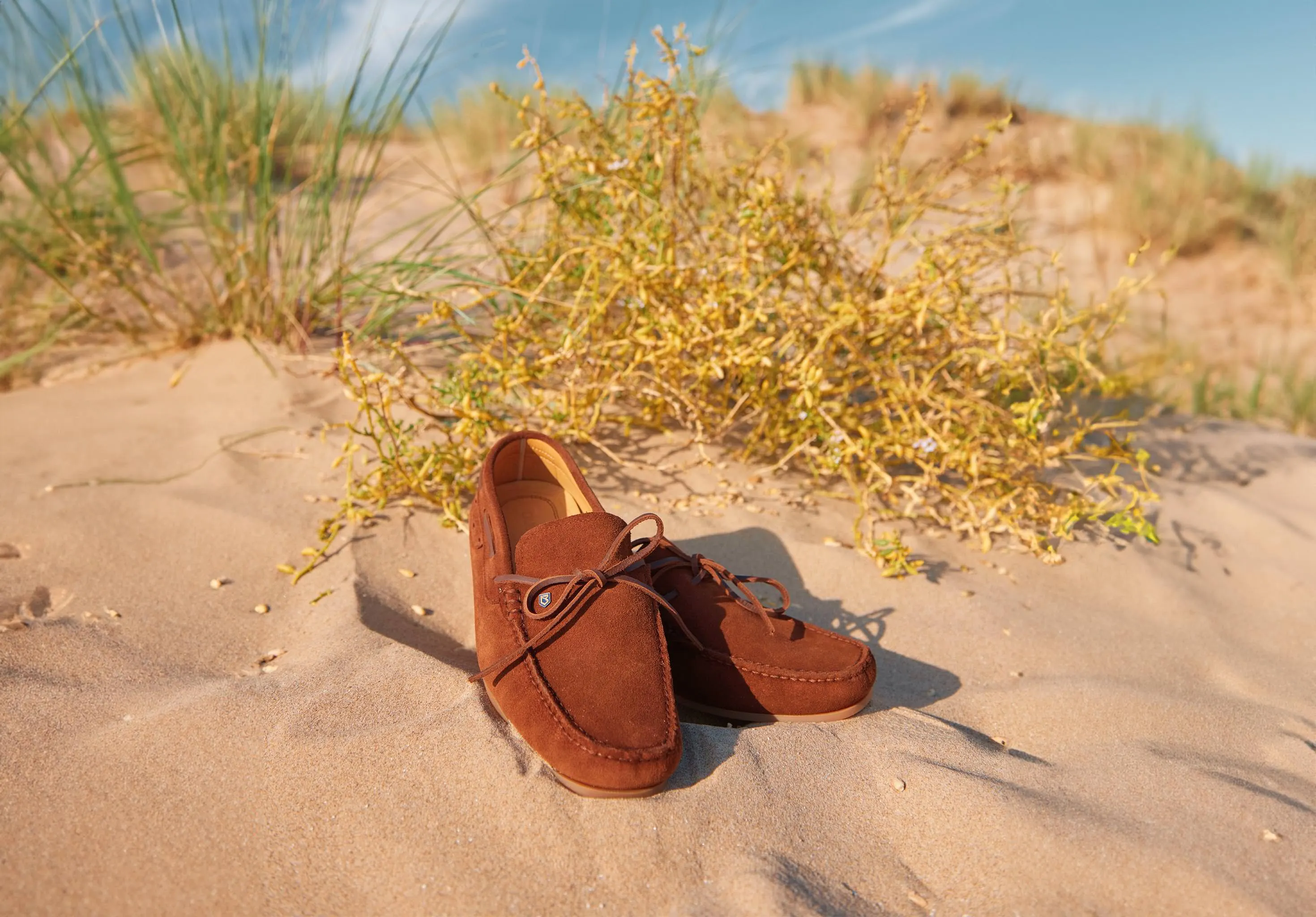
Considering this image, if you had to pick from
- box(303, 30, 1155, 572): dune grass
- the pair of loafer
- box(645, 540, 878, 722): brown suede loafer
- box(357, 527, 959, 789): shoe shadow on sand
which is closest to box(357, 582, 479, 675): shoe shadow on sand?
box(357, 527, 959, 789): shoe shadow on sand

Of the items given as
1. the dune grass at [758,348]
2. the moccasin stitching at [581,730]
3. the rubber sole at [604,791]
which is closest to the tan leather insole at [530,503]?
the dune grass at [758,348]

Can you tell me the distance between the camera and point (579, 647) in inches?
59.0

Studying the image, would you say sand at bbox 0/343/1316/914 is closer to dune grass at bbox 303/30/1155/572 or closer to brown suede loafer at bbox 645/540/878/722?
brown suede loafer at bbox 645/540/878/722

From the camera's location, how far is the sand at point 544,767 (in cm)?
121

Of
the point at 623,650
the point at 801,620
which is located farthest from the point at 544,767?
the point at 801,620

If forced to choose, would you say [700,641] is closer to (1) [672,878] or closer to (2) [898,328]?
(1) [672,878]

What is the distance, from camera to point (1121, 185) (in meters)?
7.83

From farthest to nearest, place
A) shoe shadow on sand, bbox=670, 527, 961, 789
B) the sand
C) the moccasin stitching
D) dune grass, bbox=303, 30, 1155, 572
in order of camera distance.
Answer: dune grass, bbox=303, 30, 1155, 572
shoe shadow on sand, bbox=670, 527, 961, 789
the moccasin stitching
the sand

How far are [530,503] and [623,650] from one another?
658 mm

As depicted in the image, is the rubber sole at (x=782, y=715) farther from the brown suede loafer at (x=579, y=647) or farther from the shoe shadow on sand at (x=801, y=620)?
the brown suede loafer at (x=579, y=647)

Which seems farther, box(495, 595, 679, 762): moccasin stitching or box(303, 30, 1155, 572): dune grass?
box(303, 30, 1155, 572): dune grass

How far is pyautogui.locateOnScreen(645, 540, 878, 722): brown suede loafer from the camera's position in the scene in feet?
5.25

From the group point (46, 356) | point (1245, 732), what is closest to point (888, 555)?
point (1245, 732)

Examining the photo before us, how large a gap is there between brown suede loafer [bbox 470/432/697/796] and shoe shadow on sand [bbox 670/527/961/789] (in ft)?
0.36
